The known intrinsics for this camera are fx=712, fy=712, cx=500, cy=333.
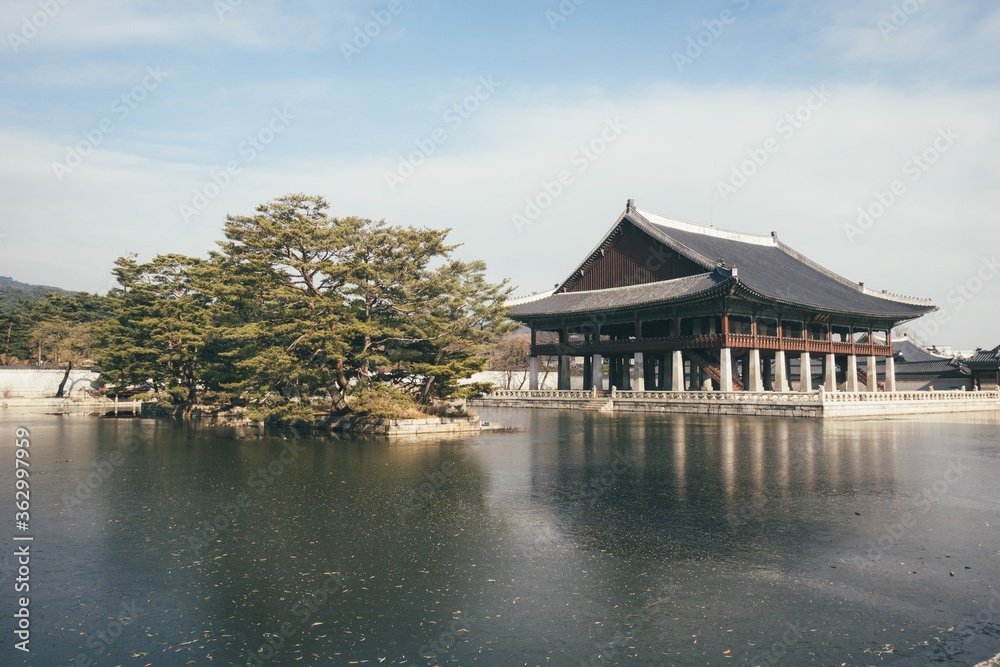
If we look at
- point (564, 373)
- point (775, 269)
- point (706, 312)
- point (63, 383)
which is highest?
point (775, 269)

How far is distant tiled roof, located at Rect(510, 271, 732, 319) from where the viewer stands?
170 ft

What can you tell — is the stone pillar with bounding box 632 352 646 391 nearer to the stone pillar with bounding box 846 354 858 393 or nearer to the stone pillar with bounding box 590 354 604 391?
the stone pillar with bounding box 590 354 604 391

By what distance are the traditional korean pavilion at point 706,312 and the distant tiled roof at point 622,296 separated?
0.46ft

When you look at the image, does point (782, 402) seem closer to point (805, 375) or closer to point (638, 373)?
point (805, 375)

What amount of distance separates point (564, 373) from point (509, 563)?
2177 inches

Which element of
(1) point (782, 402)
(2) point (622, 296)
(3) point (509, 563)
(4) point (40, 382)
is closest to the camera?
(3) point (509, 563)

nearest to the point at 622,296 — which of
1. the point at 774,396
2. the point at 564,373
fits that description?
the point at 564,373

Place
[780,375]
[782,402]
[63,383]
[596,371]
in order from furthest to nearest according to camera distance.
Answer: [63,383], [596,371], [780,375], [782,402]

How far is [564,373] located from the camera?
65.8 metres

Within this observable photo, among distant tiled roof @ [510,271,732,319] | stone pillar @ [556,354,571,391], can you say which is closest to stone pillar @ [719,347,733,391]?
distant tiled roof @ [510,271,732,319]

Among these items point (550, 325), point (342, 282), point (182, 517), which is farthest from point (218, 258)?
point (182, 517)

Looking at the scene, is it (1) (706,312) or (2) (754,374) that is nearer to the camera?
(2) (754,374)

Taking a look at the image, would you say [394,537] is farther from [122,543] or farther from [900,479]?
[900,479]

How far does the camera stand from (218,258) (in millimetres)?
46219
